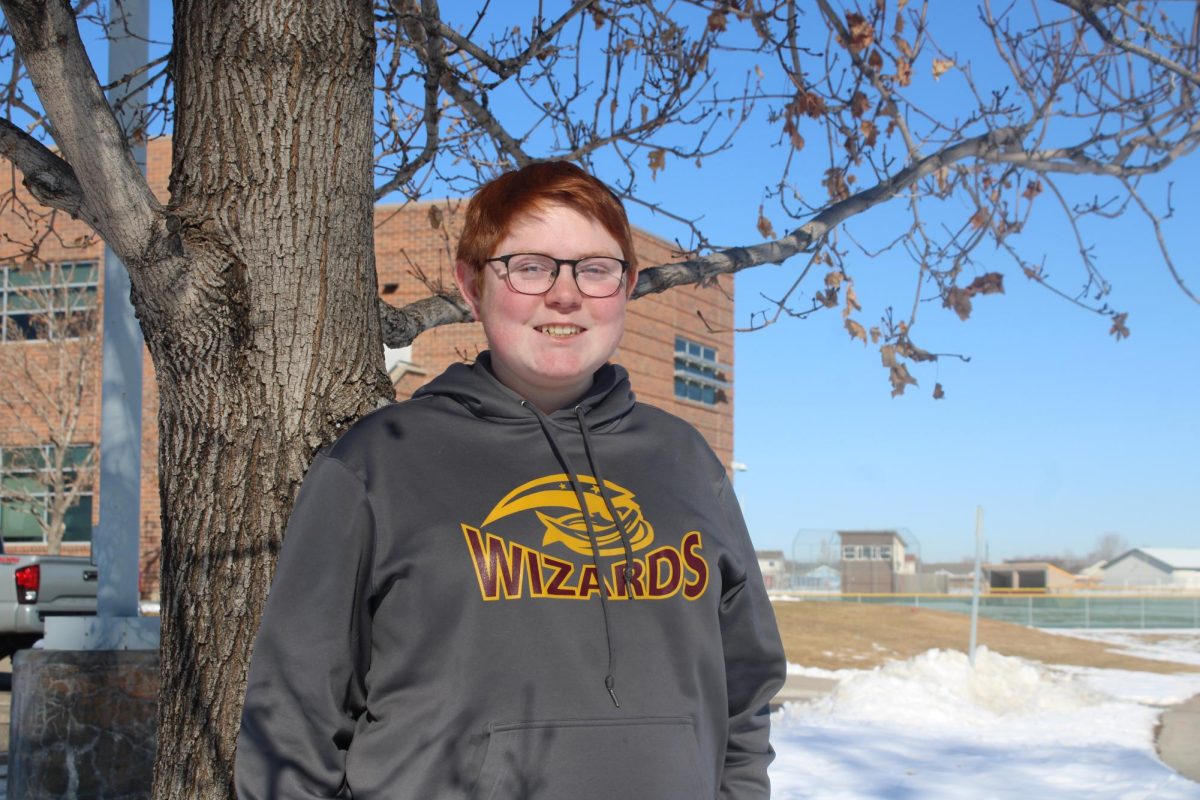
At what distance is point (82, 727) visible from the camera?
4742 mm

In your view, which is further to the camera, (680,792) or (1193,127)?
(1193,127)

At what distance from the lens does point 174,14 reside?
3.21 metres

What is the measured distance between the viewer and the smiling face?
218 cm

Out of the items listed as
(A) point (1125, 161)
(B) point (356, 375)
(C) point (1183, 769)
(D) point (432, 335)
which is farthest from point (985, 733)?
(D) point (432, 335)

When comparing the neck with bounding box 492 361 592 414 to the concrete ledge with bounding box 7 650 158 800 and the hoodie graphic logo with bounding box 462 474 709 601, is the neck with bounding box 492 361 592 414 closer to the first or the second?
the hoodie graphic logo with bounding box 462 474 709 601

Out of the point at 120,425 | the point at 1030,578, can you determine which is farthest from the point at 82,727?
the point at 1030,578

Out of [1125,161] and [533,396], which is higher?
[1125,161]

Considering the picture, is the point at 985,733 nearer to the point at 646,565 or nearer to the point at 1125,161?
the point at 1125,161

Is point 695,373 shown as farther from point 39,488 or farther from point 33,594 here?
point 33,594

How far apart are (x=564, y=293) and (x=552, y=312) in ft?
0.13

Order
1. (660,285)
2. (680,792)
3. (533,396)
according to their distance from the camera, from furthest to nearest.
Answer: (660,285), (533,396), (680,792)

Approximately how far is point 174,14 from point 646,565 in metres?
2.07

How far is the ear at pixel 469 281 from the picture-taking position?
2.28m

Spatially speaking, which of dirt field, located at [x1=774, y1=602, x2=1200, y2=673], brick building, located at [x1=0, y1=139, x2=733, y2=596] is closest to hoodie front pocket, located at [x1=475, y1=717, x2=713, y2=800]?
dirt field, located at [x1=774, y1=602, x2=1200, y2=673]
